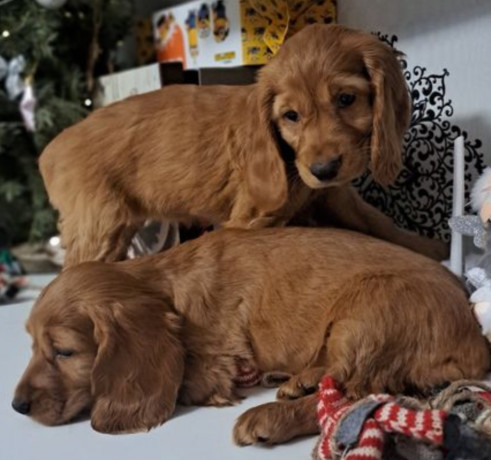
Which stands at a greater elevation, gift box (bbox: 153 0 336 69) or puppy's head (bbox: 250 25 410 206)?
gift box (bbox: 153 0 336 69)

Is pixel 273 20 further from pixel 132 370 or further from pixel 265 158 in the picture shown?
pixel 132 370

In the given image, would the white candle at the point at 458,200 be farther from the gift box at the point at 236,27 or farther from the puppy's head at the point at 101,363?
the puppy's head at the point at 101,363

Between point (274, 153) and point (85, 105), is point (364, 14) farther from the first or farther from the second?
point (85, 105)

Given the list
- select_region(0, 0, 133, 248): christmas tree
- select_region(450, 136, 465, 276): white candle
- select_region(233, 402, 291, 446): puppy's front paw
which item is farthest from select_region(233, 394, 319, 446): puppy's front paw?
select_region(0, 0, 133, 248): christmas tree

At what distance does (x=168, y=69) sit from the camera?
2.28 meters

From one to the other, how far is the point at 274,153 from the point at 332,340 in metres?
0.48

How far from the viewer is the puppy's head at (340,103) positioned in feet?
4.88

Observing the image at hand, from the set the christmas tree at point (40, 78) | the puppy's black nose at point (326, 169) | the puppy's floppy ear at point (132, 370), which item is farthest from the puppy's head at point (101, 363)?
the christmas tree at point (40, 78)

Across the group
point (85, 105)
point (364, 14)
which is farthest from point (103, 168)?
point (85, 105)

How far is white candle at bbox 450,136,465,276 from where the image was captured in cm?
167

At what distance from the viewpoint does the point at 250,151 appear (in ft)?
5.46

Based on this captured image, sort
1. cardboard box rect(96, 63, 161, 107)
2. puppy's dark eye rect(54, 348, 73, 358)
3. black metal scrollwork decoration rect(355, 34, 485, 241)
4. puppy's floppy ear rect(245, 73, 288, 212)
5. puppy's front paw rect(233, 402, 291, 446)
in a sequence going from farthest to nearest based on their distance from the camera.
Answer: cardboard box rect(96, 63, 161, 107)
black metal scrollwork decoration rect(355, 34, 485, 241)
puppy's floppy ear rect(245, 73, 288, 212)
puppy's dark eye rect(54, 348, 73, 358)
puppy's front paw rect(233, 402, 291, 446)

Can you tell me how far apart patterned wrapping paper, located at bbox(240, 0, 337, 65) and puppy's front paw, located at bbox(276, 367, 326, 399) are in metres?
1.04

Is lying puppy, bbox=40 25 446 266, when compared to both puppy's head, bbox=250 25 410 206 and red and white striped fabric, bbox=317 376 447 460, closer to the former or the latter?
puppy's head, bbox=250 25 410 206
